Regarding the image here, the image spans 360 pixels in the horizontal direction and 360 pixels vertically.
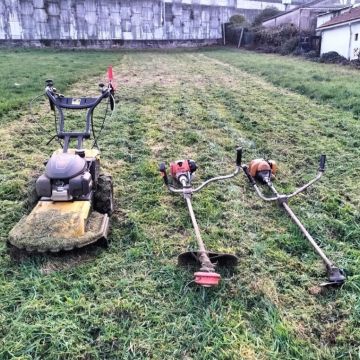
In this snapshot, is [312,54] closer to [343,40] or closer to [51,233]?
[343,40]

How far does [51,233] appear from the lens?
2.62m

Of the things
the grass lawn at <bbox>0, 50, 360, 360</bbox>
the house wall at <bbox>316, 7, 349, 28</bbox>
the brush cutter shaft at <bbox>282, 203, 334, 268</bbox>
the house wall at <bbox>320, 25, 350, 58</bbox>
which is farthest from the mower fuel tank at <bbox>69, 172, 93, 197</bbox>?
the house wall at <bbox>316, 7, 349, 28</bbox>

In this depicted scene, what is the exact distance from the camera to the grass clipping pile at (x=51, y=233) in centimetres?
257

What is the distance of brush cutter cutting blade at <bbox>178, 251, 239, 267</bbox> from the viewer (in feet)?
8.64

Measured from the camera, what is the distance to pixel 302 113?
6.91m

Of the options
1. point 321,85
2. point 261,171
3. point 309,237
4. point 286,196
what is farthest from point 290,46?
point 309,237

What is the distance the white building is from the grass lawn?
13390 mm

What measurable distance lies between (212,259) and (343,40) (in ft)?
59.7

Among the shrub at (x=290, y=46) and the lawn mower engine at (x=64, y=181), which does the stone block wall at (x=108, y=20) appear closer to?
the shrub at (x=290, y=46)

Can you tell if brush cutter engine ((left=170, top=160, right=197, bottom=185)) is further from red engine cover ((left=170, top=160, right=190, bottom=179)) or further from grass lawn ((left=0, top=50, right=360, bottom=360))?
grass lawn ((left=0, top=50, right=360, bottom=360))

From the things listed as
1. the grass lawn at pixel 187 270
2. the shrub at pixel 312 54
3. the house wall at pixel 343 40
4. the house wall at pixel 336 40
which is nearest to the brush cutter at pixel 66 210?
the grass lawn at pixel 187 270

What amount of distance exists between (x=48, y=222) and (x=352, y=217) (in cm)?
251

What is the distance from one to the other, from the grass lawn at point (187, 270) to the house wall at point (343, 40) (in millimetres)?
13321

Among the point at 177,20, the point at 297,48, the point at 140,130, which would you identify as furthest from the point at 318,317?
the point at 177,20
